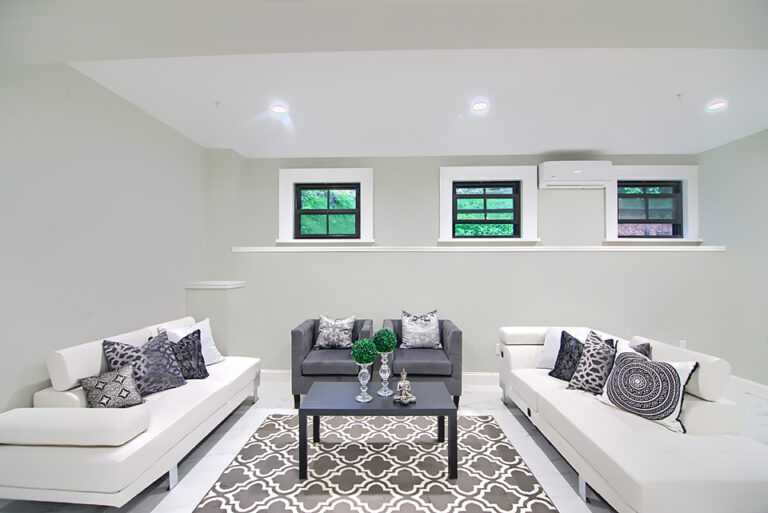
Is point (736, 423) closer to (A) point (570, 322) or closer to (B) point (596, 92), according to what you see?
(A) point (570, 322)

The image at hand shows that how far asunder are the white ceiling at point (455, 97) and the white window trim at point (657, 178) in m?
0.27

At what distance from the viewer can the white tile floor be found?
1886 millimetres

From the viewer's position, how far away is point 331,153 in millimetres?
4012

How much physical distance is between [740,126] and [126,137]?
19.2 ft

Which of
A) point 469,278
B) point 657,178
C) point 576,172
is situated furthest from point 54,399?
point 657,178

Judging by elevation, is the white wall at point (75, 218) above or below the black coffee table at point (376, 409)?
above

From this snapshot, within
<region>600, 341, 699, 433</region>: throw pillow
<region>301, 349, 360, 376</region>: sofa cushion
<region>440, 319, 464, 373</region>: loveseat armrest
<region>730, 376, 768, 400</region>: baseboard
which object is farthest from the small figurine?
<region>730, 376, 768, 400</region>: baseboard

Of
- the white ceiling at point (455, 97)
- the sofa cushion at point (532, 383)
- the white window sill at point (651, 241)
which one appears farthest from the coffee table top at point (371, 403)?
the white window sill at point (651, 241)

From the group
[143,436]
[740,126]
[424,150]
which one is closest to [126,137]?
[143,436]

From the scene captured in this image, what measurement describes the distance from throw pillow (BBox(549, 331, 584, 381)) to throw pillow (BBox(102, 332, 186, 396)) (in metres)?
3.12

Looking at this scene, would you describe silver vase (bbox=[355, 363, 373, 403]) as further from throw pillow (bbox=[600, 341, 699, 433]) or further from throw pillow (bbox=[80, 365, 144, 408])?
throw pillow (bbox=[600, 341, 699, 433])

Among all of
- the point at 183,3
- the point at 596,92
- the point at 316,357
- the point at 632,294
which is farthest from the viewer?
the point at 632,294

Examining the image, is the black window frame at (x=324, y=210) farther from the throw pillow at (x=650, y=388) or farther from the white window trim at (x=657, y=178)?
the white window trim at (x=657, y=178)

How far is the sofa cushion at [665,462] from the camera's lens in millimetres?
1459
